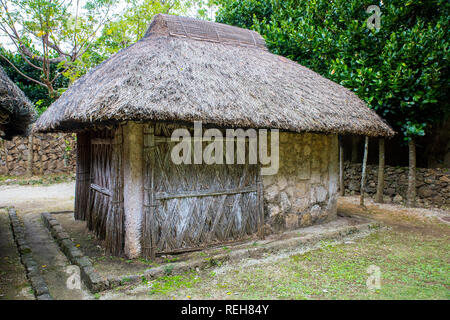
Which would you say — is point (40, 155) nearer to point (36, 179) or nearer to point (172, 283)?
point (36, 179)

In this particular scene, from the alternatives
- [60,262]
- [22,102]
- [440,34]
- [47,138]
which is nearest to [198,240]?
[60,262]

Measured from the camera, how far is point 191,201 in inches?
193

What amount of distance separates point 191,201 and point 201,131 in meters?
1.08

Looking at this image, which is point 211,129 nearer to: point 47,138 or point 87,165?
point 87,165

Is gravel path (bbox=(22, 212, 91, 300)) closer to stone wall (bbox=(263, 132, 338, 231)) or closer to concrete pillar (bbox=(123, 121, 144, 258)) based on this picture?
concrete pillar (bbox=(123, 121, 144, 258))

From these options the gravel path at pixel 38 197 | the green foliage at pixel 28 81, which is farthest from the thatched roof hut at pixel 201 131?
the green foliage at pixel 28 81

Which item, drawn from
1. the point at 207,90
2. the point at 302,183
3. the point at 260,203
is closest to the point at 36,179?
the point at 260,203

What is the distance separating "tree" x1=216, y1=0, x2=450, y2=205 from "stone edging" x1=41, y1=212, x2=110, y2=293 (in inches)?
257

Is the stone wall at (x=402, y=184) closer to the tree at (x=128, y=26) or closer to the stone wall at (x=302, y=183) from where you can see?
the stone wall at (x=302, y=183)

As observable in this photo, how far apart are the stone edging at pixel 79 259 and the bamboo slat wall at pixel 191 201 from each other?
78 centimetres

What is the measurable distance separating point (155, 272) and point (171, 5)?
1363 cm

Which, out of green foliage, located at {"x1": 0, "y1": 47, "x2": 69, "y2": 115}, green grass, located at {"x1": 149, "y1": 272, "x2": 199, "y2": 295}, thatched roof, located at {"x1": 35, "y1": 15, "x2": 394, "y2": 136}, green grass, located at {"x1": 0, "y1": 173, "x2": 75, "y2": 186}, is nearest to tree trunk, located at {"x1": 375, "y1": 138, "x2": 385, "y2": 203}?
thatched roof, located at {"x1": 35, "y1": 15, "x2": 394, "y2": 136}
